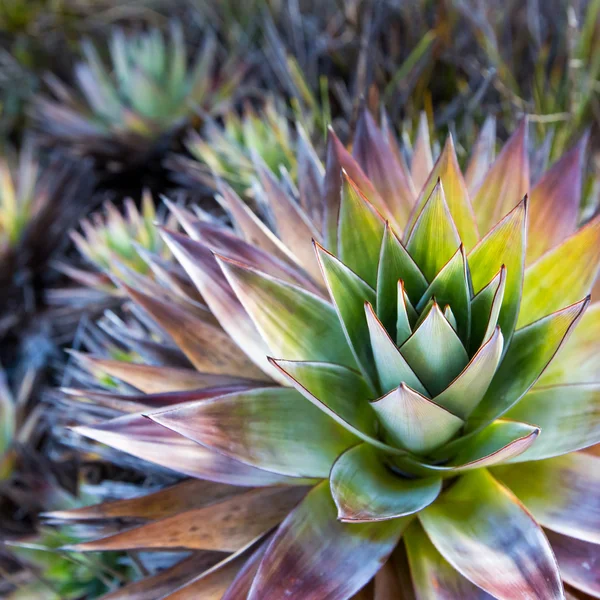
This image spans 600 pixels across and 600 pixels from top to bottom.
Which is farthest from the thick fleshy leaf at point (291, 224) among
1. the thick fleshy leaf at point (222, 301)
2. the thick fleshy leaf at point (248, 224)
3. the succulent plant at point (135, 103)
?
the succulent plant at point (135, 103)

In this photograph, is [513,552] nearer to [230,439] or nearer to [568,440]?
[568,440]

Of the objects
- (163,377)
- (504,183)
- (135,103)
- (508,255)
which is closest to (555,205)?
(504,183)

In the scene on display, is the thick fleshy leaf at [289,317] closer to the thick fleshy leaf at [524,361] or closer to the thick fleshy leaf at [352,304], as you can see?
the thick fleshy leaf at [352,304]

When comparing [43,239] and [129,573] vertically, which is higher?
[43,239]

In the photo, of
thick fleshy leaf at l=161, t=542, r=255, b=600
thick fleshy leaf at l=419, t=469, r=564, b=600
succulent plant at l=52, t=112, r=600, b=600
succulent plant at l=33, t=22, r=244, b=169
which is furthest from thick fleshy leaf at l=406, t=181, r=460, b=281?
succulent plant at l=33, t=22, r=244, b=169

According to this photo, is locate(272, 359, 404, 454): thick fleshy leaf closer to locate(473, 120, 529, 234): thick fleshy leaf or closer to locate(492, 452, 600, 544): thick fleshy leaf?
locate(492, 452, 600, 544): thick fleshy leaf

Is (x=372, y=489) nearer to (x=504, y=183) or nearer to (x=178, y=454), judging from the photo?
(x=178, y=454)

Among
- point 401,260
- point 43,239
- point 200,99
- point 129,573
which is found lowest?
point 129,573

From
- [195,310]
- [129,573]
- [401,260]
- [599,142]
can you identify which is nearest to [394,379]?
[401,260]
